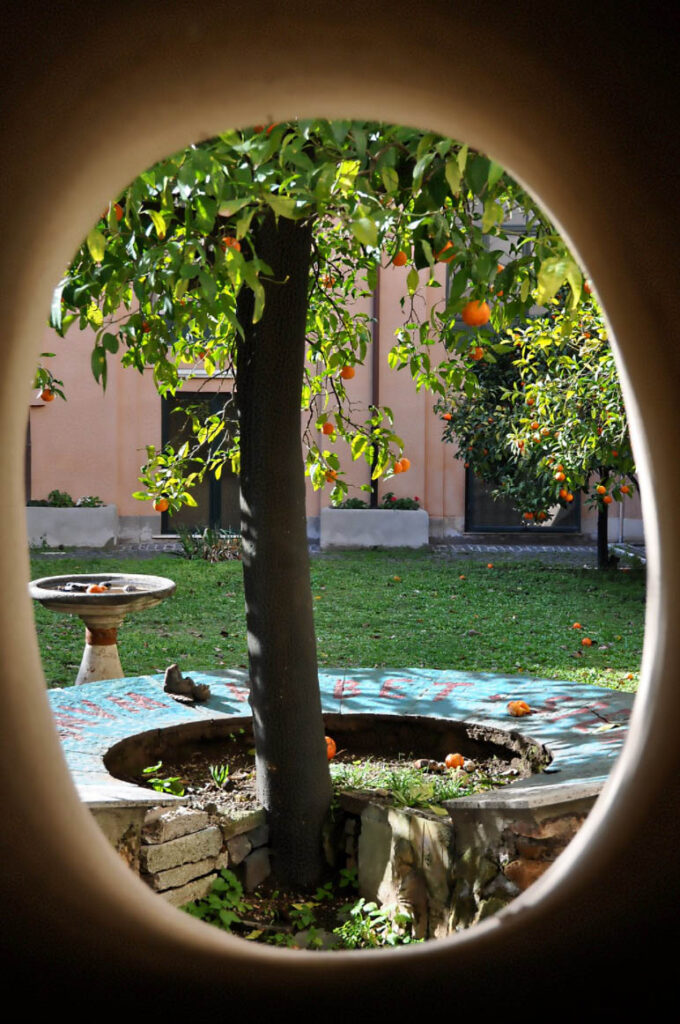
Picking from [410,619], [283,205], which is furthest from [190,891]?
[410,619]

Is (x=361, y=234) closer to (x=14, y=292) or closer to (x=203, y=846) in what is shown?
(x=14, y=292)

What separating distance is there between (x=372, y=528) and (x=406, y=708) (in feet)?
27.3

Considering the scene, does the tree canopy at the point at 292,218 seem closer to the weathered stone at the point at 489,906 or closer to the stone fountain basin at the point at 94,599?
the weathered stone at the point at 489,906

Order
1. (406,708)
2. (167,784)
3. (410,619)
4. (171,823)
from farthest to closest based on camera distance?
1. (410,619)
2. (406,708)
3. (167,784)
4. (171,823)

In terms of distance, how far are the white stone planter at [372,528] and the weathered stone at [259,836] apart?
29.4 feet

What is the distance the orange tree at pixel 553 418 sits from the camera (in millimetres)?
6223

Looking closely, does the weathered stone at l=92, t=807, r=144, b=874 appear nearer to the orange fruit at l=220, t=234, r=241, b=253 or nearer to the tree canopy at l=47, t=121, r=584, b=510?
the tree canopy at l=47, t=121, r=584, b=510

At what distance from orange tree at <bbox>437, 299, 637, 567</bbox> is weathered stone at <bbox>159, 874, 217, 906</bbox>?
6.98ft

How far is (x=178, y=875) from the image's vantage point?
10.2 feet

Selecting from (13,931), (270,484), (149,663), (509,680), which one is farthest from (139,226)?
(149,663)

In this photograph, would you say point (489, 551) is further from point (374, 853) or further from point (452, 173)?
point (452, 173)

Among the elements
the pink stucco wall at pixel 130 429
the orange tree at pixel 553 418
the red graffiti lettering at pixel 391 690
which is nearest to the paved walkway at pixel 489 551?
the pink stucco wall at pixel 130 429

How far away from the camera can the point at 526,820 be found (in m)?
2.72

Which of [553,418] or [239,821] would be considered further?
[553,418]
